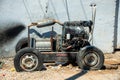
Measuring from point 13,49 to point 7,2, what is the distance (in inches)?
73.1

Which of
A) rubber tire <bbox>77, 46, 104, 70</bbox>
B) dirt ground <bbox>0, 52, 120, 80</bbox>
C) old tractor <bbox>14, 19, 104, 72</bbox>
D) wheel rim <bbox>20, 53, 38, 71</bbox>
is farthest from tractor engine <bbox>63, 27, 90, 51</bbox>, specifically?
wheel rim <bbox>20, 53, 38, 71</bbox>

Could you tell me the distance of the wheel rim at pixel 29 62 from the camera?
11531 mm

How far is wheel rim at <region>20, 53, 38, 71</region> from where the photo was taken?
11531mm

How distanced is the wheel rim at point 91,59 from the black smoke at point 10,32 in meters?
3.41

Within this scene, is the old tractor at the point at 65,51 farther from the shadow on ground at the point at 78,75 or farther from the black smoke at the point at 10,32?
the black smoke at the point at 10,32

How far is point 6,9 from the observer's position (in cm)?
1389

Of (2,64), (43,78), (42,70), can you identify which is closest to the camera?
(43,78)

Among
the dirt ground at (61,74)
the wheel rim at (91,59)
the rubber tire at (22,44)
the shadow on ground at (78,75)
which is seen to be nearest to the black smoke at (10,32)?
the rubber tire at (22,44)

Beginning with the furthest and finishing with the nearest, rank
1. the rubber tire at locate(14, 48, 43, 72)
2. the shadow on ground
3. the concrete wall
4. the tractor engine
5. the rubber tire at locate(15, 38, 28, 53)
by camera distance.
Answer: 1. the concrete wall
2. the rubber tire at locate(15, 38, 28, 53)
3. the tractor engine
4. the rubber tire at locate(14, 48, 43, 72)
5. the shadow on ground

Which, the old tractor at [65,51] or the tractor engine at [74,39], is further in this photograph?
the tractor engine at [74,39]

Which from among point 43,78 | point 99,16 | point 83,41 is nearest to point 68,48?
point 83,41

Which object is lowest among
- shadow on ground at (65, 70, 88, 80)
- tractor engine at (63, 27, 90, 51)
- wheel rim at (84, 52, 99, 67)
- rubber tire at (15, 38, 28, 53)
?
shadow on ground at (65, 70, 88, 80)

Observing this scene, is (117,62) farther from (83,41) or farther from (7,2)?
(7,2)

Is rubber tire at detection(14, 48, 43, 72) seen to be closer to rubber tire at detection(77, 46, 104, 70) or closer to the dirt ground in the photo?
the dirt ground
